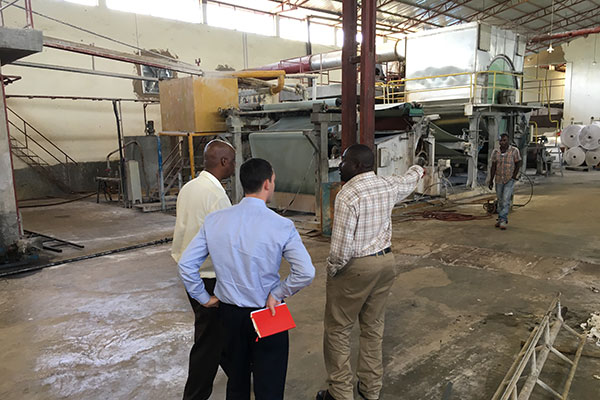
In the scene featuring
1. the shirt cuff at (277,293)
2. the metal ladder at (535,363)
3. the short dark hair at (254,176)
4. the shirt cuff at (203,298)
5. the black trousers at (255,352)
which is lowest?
the metal ladder at (535,363)

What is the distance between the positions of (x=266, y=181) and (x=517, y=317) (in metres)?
3.32

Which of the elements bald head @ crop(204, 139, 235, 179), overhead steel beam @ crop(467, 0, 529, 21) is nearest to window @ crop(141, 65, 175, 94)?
bald head @ crop(204, 139, 235, 179)

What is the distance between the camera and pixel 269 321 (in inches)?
80.8

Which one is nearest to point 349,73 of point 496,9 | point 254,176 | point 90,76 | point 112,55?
point 254,176

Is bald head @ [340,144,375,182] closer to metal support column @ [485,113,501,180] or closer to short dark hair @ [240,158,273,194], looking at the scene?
short dark hair @ [240,158,273,194]

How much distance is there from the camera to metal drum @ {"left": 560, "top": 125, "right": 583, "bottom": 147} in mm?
18562

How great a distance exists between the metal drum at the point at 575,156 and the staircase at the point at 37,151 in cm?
1962

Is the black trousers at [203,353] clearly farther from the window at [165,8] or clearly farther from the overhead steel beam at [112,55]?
the window at [165,8]

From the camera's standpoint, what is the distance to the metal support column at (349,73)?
22.3ft

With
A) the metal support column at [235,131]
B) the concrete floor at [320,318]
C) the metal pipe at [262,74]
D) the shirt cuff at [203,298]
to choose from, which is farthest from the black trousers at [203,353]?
the metal pipe at [262,74]

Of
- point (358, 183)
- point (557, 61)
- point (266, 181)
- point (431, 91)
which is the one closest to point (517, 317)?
point (358, 183)

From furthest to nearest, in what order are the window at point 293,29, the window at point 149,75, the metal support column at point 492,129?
the window at point 293,29, the window at point 149,75, the metal support column at point 492,129

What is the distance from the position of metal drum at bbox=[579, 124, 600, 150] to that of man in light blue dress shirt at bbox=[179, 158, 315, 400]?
66.3 feet

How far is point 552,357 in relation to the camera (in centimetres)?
348
